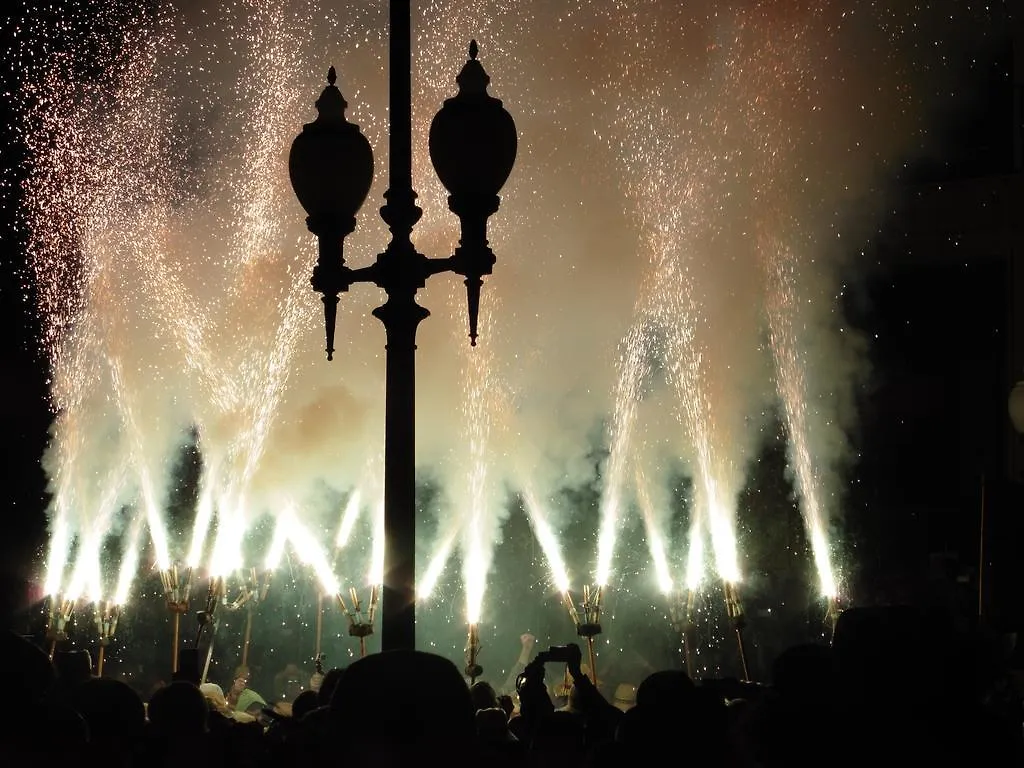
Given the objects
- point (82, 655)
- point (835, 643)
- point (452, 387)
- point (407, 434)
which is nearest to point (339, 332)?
point (452, 387)

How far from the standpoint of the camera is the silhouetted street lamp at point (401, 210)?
14.3ft

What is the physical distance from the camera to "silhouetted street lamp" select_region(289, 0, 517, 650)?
4.34 meters

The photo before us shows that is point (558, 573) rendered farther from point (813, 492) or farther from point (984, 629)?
point (984, 629)

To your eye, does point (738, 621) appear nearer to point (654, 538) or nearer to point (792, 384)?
point (654, 538)

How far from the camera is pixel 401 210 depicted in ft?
15.4

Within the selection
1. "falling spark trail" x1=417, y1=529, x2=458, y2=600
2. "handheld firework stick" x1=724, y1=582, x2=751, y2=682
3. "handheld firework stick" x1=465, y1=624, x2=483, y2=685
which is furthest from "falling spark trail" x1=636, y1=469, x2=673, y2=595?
"handheld firework stick" x1=465, y1=624, x2=483, y2=685

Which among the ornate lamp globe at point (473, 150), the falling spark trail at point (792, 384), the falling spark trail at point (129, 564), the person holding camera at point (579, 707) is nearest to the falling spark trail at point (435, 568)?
the falling spark trail at point (129, 564)

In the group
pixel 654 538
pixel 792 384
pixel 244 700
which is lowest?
pixel 244 700

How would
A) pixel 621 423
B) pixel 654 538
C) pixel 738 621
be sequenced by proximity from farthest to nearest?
1. pixel 621 423
2. pixel 654 538
3. pixel 738 621

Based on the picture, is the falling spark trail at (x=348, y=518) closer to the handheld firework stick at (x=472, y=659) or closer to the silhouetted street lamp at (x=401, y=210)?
the handheld firework stick at (x=472, y=659)

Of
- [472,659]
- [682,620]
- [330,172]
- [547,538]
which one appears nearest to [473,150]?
[330,172]

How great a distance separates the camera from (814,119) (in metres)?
18.5

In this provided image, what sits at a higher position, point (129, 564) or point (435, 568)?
point (129, 564)

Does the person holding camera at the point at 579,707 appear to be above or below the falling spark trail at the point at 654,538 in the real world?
below
